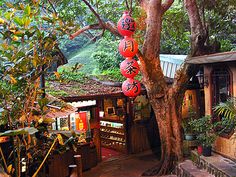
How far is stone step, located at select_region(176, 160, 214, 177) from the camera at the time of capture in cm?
799

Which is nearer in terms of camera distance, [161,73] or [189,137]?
[161,73]

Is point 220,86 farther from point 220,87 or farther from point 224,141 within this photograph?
point 224,141

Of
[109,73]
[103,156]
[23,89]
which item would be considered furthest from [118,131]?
[23,89]

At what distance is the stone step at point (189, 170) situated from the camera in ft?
26.2

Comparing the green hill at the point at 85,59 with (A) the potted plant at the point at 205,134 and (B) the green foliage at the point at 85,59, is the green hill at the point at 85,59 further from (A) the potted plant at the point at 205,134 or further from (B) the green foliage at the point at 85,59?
(A) the potted plant at the point at 205,134

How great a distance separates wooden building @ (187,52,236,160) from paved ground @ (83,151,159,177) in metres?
2.83

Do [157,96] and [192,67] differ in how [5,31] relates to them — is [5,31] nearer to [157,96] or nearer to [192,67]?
[157,96]

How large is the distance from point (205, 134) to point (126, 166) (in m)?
3.45

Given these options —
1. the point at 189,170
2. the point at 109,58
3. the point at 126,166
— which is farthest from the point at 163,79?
the point at 109,58

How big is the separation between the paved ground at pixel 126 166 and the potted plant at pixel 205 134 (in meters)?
2.42

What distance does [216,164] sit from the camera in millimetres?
7883

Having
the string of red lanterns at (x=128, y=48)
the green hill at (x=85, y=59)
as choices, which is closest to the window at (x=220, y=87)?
the string of red lanterns at (x=128, y=48)

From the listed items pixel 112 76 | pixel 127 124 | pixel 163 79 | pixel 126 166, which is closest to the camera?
pixel 163 79

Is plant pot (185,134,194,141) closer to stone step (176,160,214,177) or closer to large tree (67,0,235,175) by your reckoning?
large tree (67,0,235,175)
